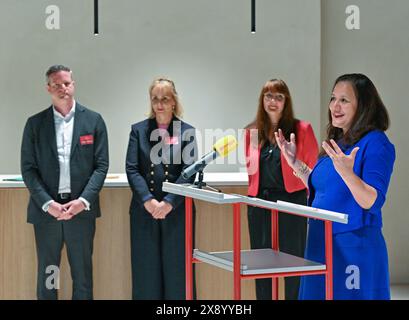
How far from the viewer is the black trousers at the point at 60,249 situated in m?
4.70

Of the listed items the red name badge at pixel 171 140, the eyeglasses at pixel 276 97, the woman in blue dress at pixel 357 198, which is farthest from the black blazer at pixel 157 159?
the woman in blue dress at pixel 357 198

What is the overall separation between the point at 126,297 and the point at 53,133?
1.29 meters

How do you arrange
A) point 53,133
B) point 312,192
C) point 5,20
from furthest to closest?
point 5,20 < point 53,133 < point 312,192

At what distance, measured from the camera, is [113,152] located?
6.69m

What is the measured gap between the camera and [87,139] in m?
4.74

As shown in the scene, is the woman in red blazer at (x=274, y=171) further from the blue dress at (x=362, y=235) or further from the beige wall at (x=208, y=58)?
the beige wall at (x=208, y=58)

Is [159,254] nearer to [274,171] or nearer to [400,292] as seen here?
[274,171]

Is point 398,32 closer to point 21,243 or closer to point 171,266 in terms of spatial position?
point 171,266

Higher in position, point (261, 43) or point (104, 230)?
point (261, 43)

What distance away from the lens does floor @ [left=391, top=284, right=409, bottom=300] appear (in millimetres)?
6207

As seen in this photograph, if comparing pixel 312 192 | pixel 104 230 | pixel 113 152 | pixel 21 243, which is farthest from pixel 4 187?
pixel 312 192

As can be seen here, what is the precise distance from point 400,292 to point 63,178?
11.4 ft

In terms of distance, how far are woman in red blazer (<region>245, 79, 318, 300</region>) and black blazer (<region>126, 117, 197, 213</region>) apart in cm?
44

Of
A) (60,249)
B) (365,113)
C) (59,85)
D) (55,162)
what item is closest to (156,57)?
(59,85)
